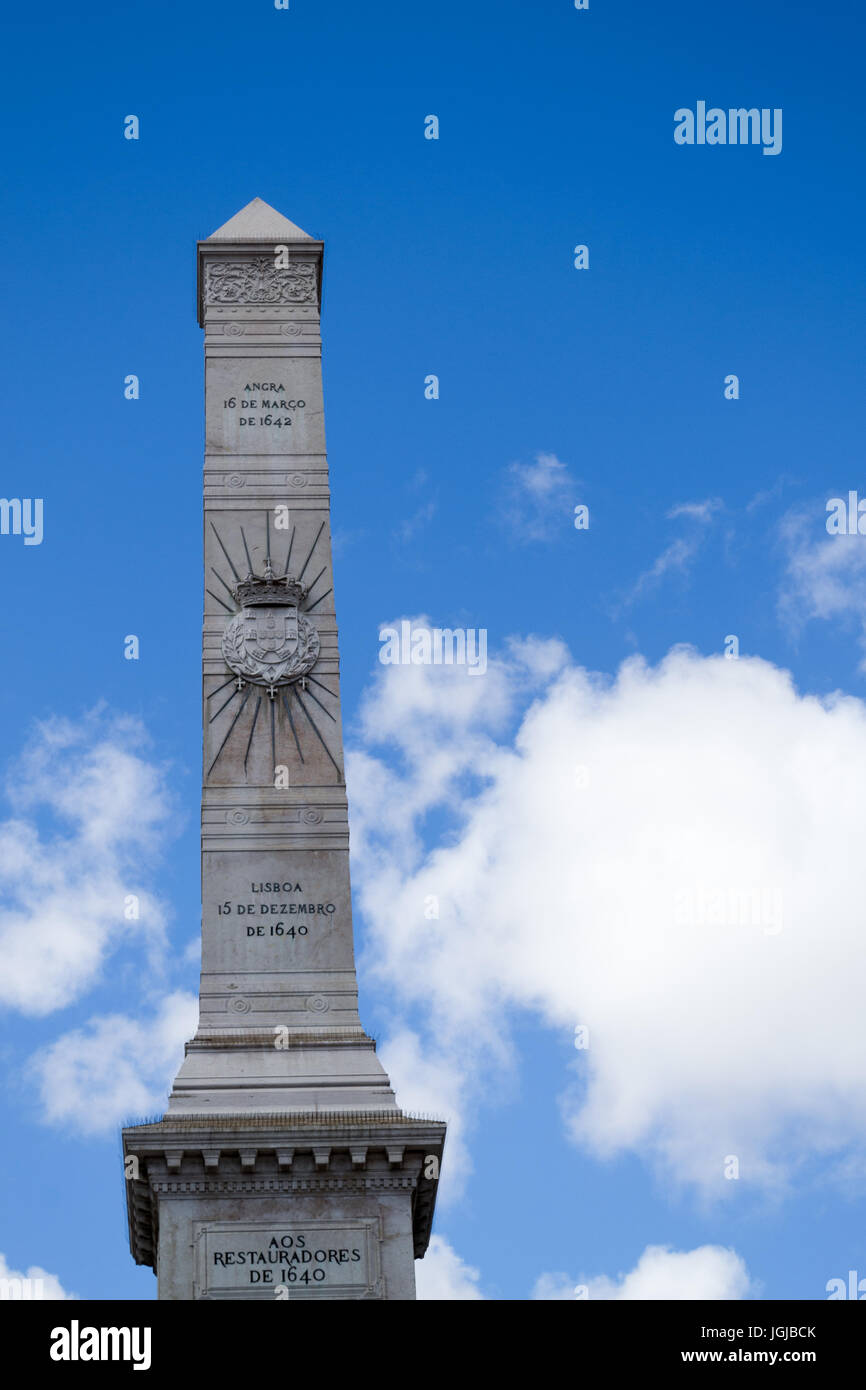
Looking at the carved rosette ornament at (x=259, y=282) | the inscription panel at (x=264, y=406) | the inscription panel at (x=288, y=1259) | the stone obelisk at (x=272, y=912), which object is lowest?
the inscription panel at (x=288, y=1259)

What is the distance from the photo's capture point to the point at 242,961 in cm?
3734

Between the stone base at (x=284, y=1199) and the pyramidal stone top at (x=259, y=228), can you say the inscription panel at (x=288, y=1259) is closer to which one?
the stone base at (x=284, y=1199)

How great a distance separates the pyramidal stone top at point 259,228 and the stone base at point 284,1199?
1922 centimetres

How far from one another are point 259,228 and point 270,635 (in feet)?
32.8

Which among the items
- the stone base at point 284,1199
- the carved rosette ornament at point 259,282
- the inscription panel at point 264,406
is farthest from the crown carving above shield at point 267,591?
the stone base at point 284,1199

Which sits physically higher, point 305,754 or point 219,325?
point 219,325

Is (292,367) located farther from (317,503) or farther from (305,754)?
(305,754)

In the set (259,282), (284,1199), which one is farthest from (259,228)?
(284,1199)

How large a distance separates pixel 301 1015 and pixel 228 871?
122 inches

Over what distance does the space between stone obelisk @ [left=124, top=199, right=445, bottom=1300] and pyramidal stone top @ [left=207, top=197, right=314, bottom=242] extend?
58 mm

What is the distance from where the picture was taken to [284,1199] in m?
34.5

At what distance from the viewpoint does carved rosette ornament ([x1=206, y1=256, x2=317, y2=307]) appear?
43.8 meters

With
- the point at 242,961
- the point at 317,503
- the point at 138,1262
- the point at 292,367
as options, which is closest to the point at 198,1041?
the point at 242,961

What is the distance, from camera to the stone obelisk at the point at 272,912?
34188 mm
